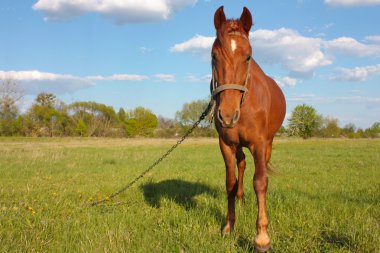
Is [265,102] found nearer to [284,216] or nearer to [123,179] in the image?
[284,216]

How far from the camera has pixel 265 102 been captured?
14.1 ft

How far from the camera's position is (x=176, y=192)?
7297 millimetres

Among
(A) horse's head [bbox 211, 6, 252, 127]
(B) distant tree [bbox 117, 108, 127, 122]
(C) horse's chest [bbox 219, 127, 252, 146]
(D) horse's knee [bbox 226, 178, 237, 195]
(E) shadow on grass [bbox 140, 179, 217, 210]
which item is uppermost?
(B) distant tree [bbox 117, 108, 127, 122]

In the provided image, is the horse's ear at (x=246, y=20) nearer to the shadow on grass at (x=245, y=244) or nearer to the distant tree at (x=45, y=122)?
the shadow on grass at (x=245, y=244)

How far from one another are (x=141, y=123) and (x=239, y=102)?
74.3 meters

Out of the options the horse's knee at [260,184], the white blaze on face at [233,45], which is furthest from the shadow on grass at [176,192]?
the white blaze on face at [233,45]

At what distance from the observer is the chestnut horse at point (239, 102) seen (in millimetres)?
3385

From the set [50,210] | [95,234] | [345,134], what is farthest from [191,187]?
[345,134]

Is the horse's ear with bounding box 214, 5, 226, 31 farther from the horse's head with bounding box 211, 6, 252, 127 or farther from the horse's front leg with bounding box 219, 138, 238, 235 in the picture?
the horse's front leg with bounding box 219, 138, 238, 235

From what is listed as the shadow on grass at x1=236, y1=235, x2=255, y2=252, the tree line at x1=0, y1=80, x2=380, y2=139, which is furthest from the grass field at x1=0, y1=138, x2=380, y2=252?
the tree line at x1=0, y1=80, x2=380, y2=139

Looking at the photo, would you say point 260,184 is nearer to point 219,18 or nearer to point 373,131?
point 219,18

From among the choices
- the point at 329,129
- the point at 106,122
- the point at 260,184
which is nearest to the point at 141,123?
the point at 106,122

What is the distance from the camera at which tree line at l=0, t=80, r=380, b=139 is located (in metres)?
58.4

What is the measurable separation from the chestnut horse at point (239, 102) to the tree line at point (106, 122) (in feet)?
166
